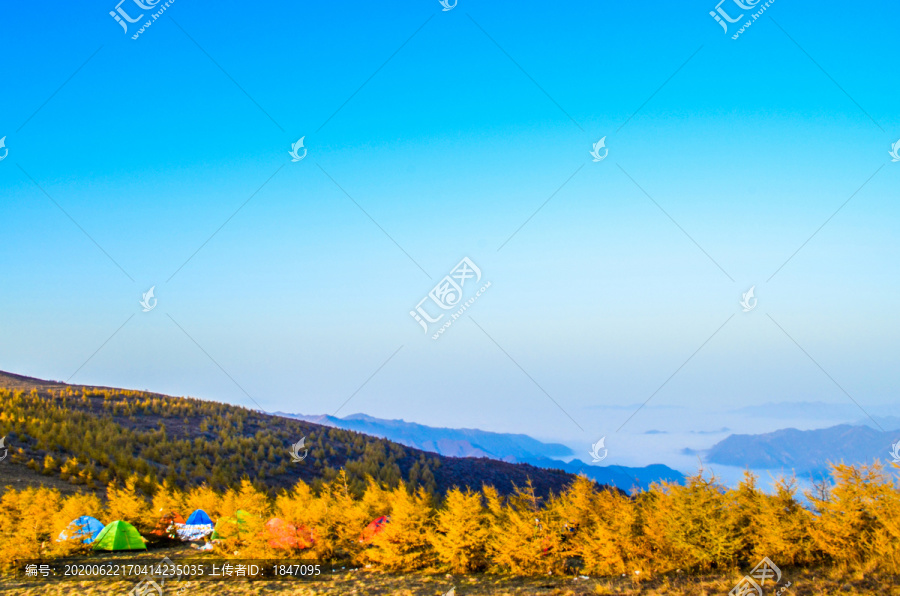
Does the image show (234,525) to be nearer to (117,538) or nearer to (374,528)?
(117,538)

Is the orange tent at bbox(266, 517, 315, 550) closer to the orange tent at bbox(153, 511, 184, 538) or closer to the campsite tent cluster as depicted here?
the campsite tent cluster

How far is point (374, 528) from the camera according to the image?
55.0 ft

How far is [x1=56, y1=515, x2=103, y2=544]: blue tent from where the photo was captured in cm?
1914

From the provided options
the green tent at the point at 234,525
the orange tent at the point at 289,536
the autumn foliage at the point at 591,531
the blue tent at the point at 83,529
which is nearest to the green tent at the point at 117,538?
the blue tent at the point at 83,529

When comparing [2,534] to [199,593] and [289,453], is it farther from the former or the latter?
[289,453]

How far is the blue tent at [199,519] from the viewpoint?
21656mm

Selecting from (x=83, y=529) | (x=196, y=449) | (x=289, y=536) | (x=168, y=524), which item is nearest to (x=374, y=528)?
(x=289, y=536)

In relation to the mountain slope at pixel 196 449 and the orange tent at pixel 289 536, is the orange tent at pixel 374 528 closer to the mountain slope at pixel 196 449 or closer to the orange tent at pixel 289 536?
the orange tent at pixel 289 536

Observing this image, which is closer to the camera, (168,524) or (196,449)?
(168,524)

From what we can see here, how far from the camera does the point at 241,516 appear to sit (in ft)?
59.9

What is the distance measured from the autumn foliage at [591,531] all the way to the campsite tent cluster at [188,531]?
0.30ft

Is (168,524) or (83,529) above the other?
(168,524)

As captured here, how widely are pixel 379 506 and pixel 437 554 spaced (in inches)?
122

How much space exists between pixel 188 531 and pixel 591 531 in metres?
16.4
